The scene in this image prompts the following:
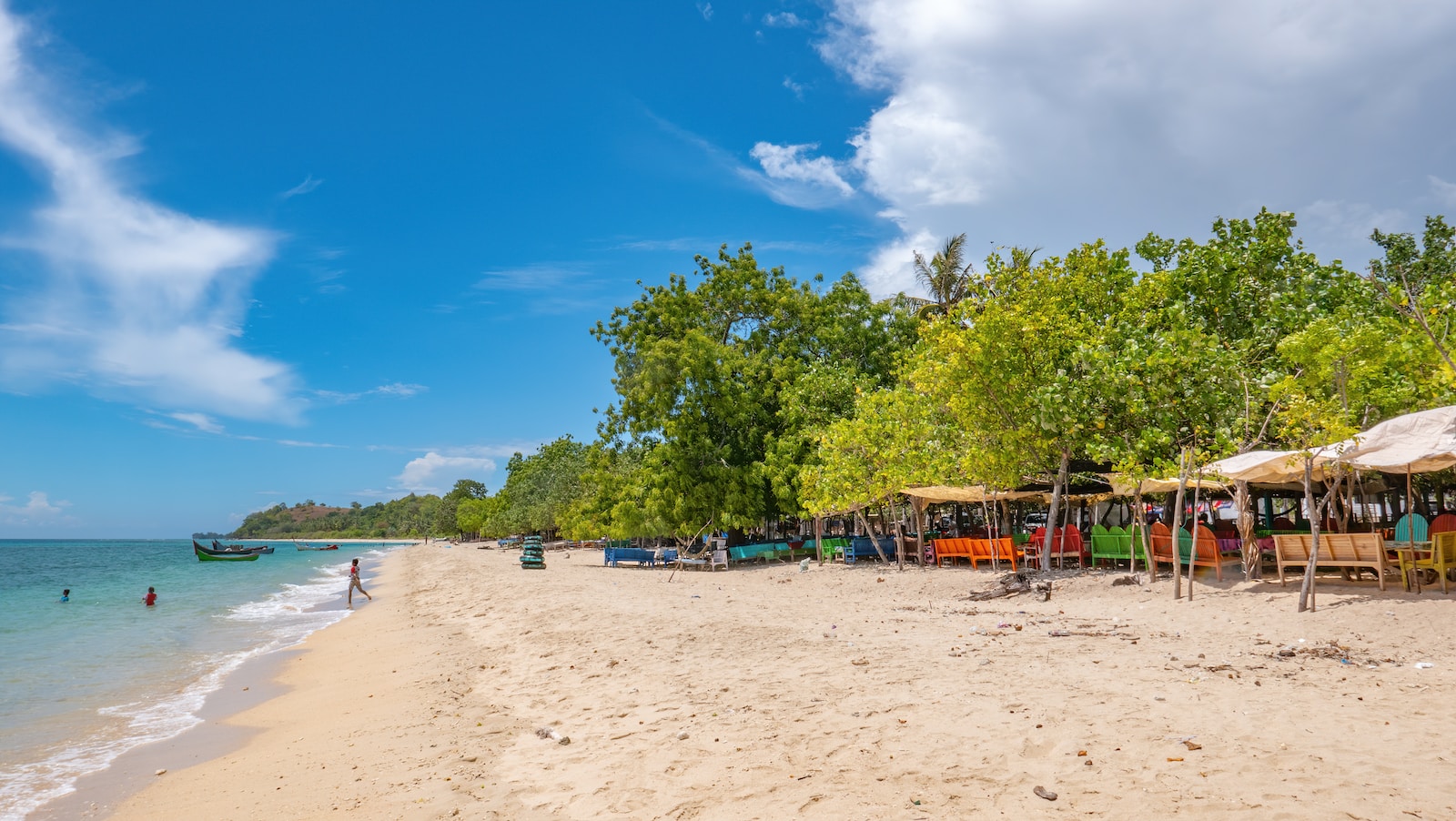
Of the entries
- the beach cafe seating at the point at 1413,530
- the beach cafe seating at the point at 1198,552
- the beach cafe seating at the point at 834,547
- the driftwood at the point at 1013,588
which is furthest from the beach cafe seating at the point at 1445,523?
the beach cafe seating at the point at 834,547

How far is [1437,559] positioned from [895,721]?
8412mm

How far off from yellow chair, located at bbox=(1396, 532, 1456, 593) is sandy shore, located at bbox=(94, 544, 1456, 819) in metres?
0.35

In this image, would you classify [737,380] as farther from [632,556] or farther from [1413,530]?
[1413,530]

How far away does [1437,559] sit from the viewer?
31.6 ft

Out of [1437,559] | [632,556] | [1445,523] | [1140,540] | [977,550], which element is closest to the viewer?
[1437,559]

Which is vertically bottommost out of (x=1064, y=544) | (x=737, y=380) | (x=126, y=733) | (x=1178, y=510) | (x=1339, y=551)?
(x=126, y=733)

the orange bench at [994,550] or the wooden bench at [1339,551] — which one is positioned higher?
the wooden bench at [1339,551]

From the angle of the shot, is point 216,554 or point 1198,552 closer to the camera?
point 1198,552

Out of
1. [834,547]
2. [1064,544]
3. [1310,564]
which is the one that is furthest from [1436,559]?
[834,547]

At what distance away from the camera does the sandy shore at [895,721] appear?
4434mm

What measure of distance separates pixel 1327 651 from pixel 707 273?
2884 centimetres

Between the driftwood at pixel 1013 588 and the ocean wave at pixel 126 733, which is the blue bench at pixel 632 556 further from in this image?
the driftwood at pixel 1013 588

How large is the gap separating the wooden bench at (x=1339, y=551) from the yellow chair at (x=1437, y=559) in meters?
0.22

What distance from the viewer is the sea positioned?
8.07 m
